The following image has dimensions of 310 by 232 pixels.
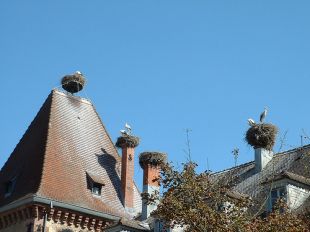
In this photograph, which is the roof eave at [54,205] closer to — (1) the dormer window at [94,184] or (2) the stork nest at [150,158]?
(1) the dormer window at [94,184]

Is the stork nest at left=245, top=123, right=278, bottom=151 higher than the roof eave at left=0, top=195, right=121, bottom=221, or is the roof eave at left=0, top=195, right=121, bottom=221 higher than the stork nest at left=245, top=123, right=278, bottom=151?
the stork nest at left=245, top=123, right=278, bottom=151

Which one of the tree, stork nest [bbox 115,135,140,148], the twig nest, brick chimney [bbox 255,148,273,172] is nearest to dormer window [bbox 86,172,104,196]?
stork nest [bbox 115,135,140,148]

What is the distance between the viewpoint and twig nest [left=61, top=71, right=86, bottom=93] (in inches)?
1298

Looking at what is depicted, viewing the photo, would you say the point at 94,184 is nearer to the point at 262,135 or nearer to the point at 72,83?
the point at 72,83

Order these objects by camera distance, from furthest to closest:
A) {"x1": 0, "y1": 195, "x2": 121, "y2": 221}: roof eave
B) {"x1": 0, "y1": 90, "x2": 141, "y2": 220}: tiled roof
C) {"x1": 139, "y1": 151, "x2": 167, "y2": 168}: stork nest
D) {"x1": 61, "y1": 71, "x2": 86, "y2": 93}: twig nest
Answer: {"x1": 61, "y1": 71, "x2": 86, "y2": 93}: twig nest < {"x1": 139, "y1": 151, "x2": 167, "y2": 168}: stork nest < {"x1": 0, "y1": 90, "x2": 141, "y2": 220}: tiled roof < {"x1": 0, "y1": 195, "x2": 121, "y2": 221}: roof eave

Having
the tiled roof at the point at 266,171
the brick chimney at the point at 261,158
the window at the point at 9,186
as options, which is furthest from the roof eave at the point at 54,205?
the brick chimney at the point at 261,158

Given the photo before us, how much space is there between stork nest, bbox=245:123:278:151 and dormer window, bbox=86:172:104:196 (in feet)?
23.2

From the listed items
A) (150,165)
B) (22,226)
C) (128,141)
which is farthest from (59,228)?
(128,141)

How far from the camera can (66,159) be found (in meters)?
28.7

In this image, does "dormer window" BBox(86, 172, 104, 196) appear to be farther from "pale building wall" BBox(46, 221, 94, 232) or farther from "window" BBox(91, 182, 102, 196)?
"pale building wall" BBox(46, 221, 94, 232)

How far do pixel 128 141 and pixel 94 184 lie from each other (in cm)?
303

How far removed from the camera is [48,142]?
2880 cm

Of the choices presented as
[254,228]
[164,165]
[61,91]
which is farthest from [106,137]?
[254,228]

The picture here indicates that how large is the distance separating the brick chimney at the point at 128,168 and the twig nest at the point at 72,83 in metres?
4.26
